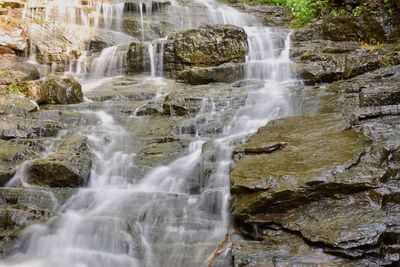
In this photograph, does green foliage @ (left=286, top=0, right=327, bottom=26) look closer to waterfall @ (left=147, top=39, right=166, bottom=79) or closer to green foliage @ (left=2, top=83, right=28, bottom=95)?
waterfall @ (left=147, top=39, right=166, bottom=79)

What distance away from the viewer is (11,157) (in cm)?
718

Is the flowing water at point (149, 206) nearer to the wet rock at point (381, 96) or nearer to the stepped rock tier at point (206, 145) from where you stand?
the stepped rock tier at point (206, 145)

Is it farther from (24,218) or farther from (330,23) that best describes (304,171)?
(330,23)

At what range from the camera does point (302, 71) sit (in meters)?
10.1

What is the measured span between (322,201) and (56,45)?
11.8m

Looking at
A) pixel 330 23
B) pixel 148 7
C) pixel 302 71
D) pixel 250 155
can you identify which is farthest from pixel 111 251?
pixel 148 7

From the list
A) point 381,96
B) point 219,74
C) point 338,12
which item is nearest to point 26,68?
point 219,74

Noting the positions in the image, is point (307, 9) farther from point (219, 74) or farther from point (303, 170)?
point (303, 170)

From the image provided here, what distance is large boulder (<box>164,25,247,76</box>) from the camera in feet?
38.9

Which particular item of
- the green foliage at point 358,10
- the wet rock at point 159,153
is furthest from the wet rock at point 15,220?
the green foliage at point 358,10

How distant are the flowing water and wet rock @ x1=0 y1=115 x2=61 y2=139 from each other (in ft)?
2.00

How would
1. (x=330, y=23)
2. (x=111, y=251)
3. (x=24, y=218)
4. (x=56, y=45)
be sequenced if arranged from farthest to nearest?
(x=56, y=45) → (x=330, y=23) → (x=24, y=218) → (x=111, y=251)

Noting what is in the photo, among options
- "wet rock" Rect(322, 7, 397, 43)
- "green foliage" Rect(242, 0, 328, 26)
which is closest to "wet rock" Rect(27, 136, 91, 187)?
"wet rock" Rect(322, 7, 397, 43)

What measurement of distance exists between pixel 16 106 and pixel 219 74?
15.7ft
